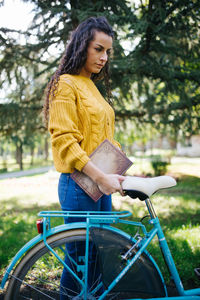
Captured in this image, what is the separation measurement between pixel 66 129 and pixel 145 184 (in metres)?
0.62

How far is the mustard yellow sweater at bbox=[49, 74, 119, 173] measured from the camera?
4.96ft

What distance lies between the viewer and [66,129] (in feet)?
4.97

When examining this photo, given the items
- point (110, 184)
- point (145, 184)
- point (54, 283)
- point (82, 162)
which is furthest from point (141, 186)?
point (54, 283)

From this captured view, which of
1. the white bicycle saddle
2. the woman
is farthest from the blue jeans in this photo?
the white bicycle saddle

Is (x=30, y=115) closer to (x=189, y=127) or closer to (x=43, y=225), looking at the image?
(x=189, y=127)

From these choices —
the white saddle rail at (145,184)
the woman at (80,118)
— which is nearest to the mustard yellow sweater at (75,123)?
the woman at (80,118)

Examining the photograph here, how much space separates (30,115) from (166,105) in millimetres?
3427

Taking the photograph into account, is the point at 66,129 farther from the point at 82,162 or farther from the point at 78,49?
the point at 78,49

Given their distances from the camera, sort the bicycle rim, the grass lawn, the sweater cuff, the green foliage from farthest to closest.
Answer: the green foliage → the grass lawn → the bicycle rim → the sweater cuff

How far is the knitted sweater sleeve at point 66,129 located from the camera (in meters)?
1.50

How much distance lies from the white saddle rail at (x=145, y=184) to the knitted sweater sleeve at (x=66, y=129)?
297 millimetres

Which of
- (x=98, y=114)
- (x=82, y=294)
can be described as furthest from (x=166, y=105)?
(x=82, y=294)

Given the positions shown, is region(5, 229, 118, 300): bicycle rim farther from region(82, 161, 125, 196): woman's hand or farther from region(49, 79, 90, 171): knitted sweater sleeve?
region(49, 79, 90, 171): knitted sweater sleeve

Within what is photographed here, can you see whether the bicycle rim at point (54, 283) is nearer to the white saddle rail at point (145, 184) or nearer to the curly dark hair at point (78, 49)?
the white saddle rail at point (145, 184)
